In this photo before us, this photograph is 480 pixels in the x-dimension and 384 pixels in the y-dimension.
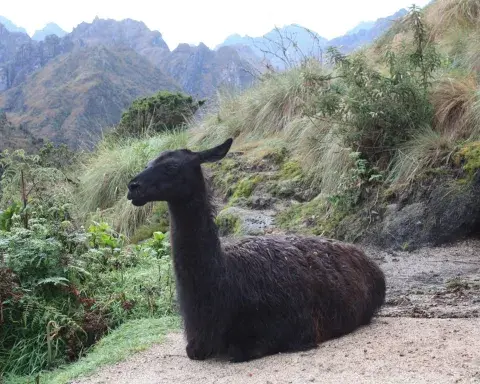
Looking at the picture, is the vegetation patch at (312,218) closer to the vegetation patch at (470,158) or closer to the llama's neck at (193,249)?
the vegetation patch at (470,158)

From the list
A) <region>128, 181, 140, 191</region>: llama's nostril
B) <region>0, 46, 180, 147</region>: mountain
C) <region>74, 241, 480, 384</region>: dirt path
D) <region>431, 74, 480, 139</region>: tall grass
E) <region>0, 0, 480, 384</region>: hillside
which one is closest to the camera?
<region>74, 241, 480, 384</region>: dirt path

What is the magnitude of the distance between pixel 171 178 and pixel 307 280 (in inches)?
53.4

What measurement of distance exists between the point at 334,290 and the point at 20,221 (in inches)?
166

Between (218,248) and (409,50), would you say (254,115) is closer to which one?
(409,50)

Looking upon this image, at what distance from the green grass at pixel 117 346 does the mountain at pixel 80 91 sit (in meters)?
37.0

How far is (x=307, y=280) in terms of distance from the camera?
5074mm

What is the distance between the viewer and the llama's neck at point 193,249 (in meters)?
4.71

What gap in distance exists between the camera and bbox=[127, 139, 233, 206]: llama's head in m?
4.54

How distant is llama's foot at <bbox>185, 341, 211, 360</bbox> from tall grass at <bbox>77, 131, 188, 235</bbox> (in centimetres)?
727

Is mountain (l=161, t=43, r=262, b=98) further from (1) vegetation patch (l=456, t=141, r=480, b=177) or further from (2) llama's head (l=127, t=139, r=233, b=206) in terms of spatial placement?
(2) llama's head (l=127, t=139, r=233, b=206)

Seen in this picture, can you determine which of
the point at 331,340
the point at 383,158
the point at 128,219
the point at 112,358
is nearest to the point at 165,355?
the point at 112,358

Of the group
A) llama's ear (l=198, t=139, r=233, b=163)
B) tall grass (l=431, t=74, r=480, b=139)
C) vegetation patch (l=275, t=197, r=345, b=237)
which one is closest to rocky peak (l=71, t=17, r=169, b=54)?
vegetation patch (l=275, t=197, r=345, b=237)

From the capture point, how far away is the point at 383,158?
8.86 metres

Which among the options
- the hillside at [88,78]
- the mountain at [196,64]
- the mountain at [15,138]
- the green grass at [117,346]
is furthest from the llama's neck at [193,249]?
the mountain at [196,64]
